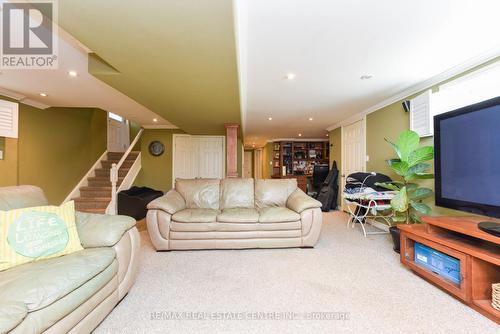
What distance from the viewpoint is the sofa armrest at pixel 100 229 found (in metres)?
1.61

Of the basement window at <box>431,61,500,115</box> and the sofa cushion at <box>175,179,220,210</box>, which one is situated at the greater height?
the basement window at <box>431,61,500,115</box>

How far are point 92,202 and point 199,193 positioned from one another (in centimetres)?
304

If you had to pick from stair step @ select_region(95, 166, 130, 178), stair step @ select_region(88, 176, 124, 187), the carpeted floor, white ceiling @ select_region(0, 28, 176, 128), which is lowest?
the carpeted floor

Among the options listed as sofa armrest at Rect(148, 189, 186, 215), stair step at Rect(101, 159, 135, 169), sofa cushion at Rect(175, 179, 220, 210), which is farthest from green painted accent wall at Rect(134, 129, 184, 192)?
sofa armrest at Rect(148, 189, 186, 215)

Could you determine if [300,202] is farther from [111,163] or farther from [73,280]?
[111,163]

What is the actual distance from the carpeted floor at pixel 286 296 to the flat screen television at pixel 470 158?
2.66 feet

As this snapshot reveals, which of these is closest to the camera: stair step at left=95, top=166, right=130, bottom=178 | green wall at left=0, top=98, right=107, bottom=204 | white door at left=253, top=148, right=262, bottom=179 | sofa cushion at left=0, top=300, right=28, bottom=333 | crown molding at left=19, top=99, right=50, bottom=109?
sofa cushion at left=0, top=300, right=28, bottom=333

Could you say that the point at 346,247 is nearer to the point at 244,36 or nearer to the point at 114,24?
the point at 244,36

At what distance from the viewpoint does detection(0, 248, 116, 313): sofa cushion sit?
102 centimetres

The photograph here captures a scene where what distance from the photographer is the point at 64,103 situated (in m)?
3.96

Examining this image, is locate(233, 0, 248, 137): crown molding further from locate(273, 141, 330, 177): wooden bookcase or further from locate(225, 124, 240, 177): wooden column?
locate(273, 141, 330, 177): wooden bookcase

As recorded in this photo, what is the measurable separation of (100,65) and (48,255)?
1.91 meters

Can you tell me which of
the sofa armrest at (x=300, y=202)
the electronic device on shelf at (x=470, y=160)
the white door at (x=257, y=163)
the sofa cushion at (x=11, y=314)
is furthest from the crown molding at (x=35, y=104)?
the white door at (x=257, y=163)

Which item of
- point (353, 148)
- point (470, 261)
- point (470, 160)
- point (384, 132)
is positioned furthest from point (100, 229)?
point (353, 148)
